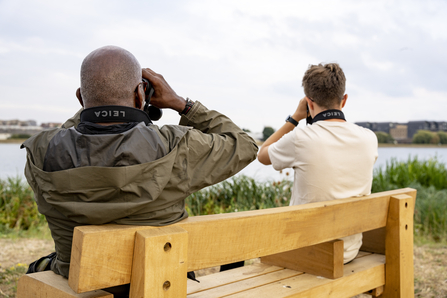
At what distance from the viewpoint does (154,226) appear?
1.34m

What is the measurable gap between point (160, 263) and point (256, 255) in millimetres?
471

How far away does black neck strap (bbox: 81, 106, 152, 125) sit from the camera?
144 centimetres

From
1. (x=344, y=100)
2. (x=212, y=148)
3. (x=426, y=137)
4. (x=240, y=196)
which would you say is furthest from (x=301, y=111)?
(x=426, y=137)

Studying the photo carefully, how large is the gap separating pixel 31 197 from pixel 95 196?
5851mm

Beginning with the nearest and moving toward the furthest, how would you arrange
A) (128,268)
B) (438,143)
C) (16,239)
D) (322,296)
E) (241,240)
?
(128,268) < (241,240) < (322,296) < (16,239) < (438,143)

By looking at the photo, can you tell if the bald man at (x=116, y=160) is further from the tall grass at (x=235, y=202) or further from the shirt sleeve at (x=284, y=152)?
the tall grass at (x=235, y=202)

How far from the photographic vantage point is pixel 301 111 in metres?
2.74

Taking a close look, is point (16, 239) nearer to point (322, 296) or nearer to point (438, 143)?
point (322, 296)

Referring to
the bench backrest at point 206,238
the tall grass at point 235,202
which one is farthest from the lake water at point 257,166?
the bench backrest at point 206,238

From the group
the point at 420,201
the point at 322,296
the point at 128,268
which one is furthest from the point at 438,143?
the point at 128,268

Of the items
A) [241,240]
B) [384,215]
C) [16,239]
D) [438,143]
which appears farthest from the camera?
[438,143]

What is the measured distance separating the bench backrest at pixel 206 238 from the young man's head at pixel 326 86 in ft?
2.20

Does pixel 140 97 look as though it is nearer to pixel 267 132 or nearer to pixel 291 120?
pixel 291 120

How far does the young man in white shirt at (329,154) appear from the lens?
7.32 ft
